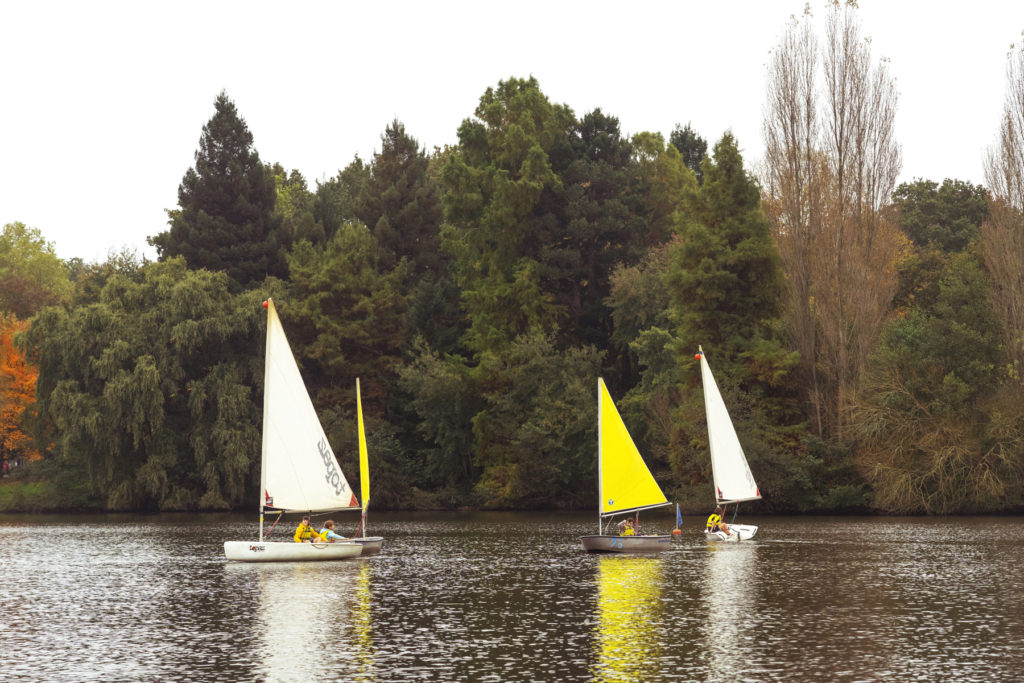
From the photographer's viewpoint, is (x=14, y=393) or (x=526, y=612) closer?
(x=526, y=612)

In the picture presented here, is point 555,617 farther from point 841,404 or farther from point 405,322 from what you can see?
point 405,322

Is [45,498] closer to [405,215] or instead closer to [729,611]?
[405,215]

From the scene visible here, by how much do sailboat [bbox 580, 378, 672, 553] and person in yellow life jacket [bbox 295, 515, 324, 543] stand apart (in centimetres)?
981

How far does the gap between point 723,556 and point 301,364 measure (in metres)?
51.6

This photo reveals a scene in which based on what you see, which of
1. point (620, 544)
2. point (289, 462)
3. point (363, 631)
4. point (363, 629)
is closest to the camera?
point (363, 631)

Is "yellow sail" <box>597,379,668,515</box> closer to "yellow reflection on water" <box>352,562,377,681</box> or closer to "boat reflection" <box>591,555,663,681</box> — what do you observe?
"boat reflection" <box>591,555,663,681</box>

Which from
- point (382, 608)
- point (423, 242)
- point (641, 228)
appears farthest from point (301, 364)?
point (382, 608)

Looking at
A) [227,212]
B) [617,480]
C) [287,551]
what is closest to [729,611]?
[617,480]

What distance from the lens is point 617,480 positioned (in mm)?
45812

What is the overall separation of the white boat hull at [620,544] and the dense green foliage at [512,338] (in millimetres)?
24564

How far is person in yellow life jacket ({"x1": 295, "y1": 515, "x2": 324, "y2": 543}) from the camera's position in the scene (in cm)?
4369

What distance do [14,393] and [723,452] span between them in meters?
58.5

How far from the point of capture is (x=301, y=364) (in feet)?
296

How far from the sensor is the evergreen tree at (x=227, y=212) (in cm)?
9419
